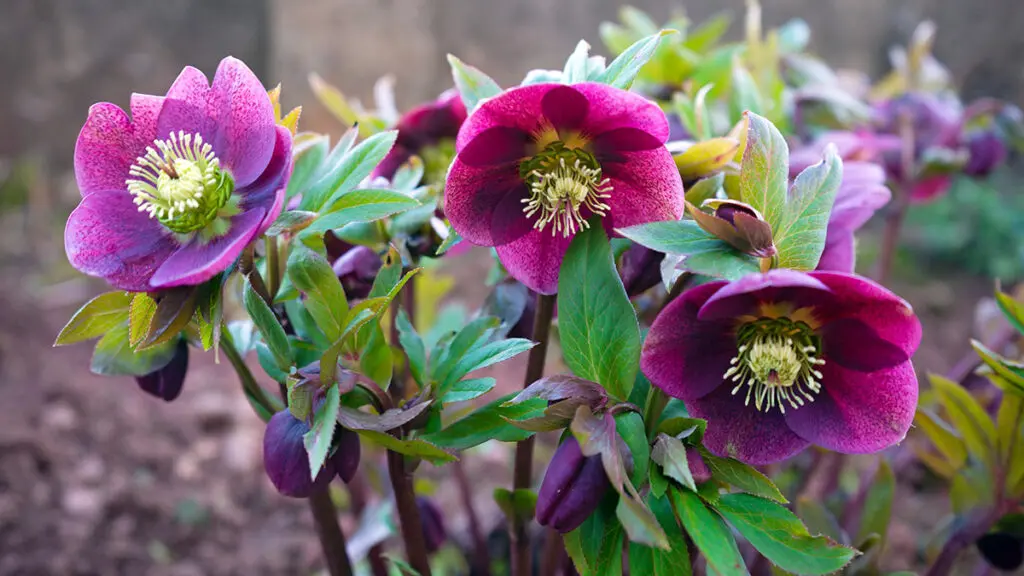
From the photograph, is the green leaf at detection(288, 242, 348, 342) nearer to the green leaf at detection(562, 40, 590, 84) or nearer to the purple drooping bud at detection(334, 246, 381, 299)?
the purple drooping bud at detection(334, 246, 381, 299)

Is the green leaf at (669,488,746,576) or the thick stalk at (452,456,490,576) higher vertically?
the green leaf at (669,488,746,576)

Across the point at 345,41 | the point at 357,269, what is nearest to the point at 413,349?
the point at 357,269

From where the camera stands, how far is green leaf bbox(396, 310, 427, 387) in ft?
2.25

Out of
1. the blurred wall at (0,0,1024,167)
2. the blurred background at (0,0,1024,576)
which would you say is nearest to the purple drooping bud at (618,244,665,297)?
the blurred background at (0,0,1024,576)

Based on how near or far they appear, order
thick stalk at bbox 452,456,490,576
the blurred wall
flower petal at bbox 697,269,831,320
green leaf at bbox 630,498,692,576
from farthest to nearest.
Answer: the blurred wall, thick stalk at bbox 452,456,490,576, green leaf at bbox 630,498,692,576, flower petal at bbox 697,269,831,320

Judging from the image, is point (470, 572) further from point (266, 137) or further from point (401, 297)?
point (266, 137)

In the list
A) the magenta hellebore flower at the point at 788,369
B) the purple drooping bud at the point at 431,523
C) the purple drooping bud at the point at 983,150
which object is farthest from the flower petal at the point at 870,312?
the purple drooping bud at the point at 983,150

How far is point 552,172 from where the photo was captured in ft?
1.95

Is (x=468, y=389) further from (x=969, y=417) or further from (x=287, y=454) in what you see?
(x=969, y=417)

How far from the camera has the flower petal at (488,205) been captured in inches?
22.8

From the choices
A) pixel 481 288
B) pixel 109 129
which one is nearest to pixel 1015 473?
pixel 109 129

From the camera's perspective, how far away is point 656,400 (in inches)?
23.6

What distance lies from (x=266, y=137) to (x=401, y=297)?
0.29 metres

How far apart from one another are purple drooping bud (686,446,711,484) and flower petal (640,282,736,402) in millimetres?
38
